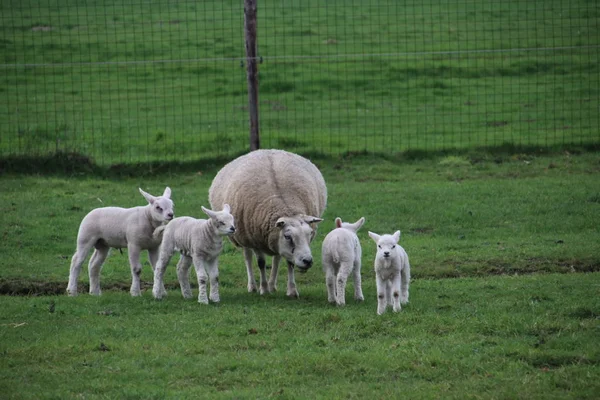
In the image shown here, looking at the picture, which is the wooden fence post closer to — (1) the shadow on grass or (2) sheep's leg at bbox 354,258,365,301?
(1) the shadow on grass

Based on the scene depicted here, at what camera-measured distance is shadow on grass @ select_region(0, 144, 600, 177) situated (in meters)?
18.5

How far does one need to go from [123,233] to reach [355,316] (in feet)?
10.6

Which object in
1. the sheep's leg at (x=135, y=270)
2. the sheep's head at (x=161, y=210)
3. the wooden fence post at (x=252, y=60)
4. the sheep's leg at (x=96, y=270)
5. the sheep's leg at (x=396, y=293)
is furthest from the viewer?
the wooden fence post at (x=252, y=60)

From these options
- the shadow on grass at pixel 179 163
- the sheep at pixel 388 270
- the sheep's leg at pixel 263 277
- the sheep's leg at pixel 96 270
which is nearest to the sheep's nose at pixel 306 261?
the sheep at pixel 388 270

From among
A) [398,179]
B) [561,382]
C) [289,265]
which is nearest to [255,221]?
[289,265]

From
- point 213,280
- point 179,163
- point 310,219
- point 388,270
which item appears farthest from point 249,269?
point 179,163

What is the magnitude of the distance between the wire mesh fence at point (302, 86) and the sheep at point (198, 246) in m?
8.23

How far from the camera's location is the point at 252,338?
914 cm

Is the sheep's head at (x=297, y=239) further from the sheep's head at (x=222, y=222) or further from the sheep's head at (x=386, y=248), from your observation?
the sheep's head at (x=386, y=248)

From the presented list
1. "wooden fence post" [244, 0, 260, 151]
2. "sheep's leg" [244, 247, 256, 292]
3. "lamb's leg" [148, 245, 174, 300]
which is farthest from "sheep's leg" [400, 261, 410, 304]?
"wooden fence post" [244, 0, 260, 151]

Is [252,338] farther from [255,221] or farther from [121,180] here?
[121,180]

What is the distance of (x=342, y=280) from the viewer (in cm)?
1065

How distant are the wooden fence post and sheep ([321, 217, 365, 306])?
6.83 metres

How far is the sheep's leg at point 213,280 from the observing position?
1091cm
